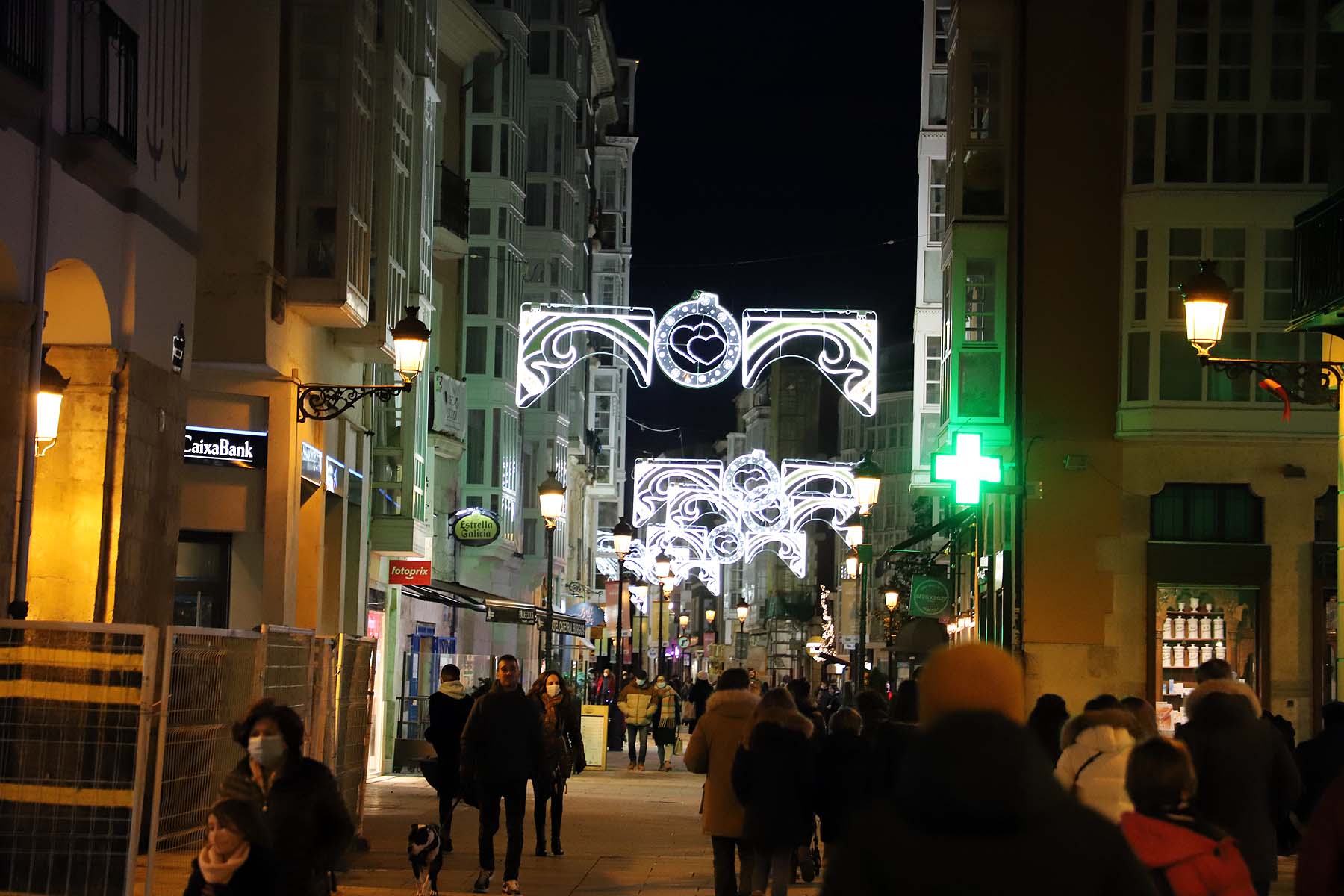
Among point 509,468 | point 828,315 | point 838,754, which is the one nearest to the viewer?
point 838,754

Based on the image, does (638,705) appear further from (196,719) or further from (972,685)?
(972,685)

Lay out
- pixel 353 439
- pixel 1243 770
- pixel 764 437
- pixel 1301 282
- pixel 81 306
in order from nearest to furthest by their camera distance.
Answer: pixel 1243 770 → pixel 81 306 → pixel 1301 282 → pixel 353 439 → pixel 764 437

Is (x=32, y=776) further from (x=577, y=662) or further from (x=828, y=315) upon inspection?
(x=577, y=662)

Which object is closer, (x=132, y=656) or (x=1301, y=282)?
(x=132, y=656)

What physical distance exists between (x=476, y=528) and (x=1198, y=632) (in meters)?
15.7

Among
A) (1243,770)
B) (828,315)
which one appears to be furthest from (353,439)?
(1243,770)

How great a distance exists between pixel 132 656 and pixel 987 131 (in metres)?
23.6

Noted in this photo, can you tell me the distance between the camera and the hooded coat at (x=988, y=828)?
399 cm

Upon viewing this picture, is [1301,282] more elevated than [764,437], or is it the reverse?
[764,437]

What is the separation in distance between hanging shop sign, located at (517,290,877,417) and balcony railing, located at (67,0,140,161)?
15.1 metres

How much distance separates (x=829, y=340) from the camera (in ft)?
104

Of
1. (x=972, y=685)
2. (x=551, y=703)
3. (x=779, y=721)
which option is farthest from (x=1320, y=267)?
(x=972, y=685)

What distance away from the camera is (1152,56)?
28141 mm

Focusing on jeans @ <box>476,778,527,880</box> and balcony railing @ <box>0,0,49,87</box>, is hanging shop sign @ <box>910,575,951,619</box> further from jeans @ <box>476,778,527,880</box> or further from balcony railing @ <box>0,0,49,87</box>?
balcony railing @ <box>0,0,49,87</box>
